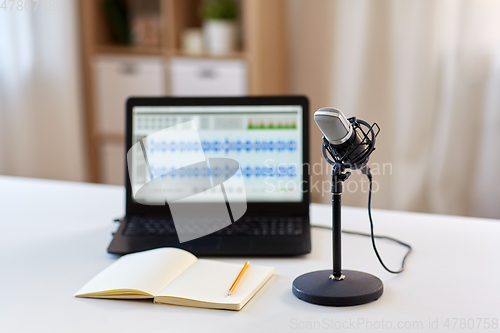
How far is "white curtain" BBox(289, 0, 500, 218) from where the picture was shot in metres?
2.20

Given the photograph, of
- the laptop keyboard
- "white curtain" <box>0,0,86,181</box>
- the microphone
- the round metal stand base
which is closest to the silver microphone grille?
the microphone

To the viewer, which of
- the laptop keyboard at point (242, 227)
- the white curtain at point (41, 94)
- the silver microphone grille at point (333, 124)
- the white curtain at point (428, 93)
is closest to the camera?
the silver microphone grille at point (333, 124)

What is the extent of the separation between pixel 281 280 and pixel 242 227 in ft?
0.70

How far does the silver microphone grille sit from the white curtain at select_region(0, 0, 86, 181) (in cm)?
236

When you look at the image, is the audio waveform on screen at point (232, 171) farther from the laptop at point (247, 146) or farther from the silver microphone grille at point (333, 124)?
the silver microphone grille at point (333, 124)

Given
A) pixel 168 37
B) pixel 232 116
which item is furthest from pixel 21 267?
pixel 168 37

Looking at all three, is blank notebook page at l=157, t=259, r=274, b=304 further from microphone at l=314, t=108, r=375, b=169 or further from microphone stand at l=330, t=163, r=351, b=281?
microphone at l=314, t=108, r=375, b=169

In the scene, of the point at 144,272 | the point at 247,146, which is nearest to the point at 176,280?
the point at 144,272

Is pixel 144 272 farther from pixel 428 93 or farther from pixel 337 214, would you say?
pixel 428 93

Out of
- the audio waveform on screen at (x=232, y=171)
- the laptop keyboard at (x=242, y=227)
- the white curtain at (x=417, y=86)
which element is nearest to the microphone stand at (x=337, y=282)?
the laptop keyboard at (x=242, y=227)

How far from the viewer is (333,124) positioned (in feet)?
2.22

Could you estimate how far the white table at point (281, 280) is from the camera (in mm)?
677

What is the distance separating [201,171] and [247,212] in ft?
0.43

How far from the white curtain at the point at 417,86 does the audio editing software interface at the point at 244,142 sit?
1.41 metres
